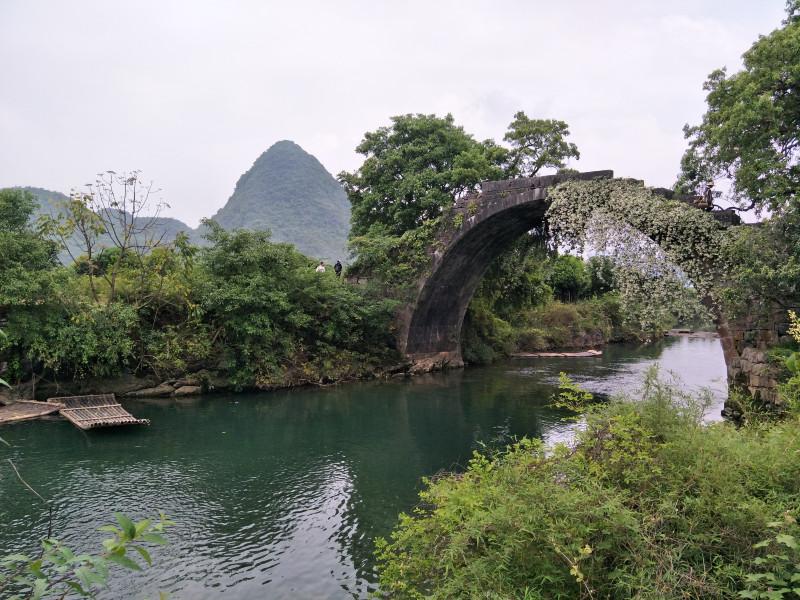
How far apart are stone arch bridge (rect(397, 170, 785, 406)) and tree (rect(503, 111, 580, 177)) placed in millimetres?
3483

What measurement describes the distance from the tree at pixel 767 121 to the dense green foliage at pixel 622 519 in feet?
22.2

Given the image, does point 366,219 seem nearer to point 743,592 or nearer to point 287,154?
point 743,592

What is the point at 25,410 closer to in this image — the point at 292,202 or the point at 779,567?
the point at 779,567

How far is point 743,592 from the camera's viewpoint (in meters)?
2.61

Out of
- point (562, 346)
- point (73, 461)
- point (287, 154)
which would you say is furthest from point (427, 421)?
point (287, 154)

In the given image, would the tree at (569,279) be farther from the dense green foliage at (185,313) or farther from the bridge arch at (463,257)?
the dense green foliage at (185,313)

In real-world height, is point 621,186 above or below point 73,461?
above

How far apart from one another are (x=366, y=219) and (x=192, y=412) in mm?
10855

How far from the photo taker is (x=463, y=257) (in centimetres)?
1833

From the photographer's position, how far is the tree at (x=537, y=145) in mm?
19922

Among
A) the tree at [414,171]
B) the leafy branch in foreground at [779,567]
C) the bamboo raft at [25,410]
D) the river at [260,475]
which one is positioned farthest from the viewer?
the tree at [414,171]

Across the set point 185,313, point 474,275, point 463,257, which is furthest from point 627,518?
point 474,275

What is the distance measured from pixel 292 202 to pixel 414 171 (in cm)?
8127

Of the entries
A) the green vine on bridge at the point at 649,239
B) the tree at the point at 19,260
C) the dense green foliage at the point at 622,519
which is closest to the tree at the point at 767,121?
the green vine on bridge at the point at 649,239
